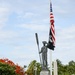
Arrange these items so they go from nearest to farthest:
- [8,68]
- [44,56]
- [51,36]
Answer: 1. [51,36]
2. [44,56]
3. [8,68]

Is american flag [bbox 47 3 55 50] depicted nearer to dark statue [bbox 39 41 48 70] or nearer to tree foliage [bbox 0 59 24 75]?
dark statue [bbox 39 41 48 70]

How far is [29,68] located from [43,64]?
57.1 m

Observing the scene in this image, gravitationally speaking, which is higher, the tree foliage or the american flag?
the tree foliage

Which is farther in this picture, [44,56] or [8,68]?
[8,68]

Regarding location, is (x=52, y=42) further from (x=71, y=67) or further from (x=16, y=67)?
(x=71, y=67)

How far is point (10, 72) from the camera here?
50156 millimetres

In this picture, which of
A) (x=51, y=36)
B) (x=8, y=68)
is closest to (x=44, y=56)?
(x=51, y=36)

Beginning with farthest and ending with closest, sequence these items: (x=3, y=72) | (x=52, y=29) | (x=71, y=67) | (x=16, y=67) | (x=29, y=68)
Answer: (x=71, y=67)
(x=29, y=68)
(x=16, y=67)
(x=3, y=72)
(x=52, y=29)

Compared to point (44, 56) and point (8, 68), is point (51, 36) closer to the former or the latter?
point (44, 56)

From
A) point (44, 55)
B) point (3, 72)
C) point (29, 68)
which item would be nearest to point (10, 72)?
point (3, 72)

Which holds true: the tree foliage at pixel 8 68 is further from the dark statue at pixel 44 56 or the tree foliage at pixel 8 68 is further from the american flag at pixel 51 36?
the american flag at pixel 51 36

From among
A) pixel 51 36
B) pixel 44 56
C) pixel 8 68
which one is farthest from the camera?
pixel 8 68

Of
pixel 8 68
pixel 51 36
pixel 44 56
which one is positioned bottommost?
pixel 44 56

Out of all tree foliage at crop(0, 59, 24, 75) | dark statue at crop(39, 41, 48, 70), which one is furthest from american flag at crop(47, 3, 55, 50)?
tree foliage at crop(0, 59, 24, 75)
